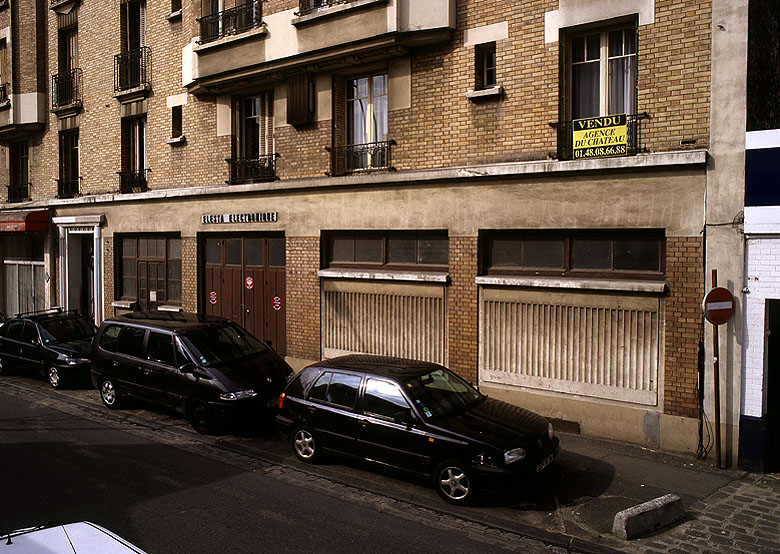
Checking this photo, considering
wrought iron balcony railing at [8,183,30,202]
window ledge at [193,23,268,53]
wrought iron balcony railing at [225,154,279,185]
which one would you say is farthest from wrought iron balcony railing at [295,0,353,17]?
wrought iron balcony railing at [8,183,30,202]

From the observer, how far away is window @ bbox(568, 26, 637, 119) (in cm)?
1064

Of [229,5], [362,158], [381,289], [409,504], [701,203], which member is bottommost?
[409,504]

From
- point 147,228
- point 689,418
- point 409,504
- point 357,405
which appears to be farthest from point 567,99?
point 147,228

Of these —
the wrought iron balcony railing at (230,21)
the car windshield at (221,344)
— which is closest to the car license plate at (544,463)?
the car windshield at (221,344)

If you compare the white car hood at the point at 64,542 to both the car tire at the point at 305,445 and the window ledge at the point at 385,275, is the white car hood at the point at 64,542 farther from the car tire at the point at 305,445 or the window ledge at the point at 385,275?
the window ledge at the point at 385,275

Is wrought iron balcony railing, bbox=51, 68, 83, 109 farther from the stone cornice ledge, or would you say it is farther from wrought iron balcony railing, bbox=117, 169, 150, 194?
the stone cornice ledge

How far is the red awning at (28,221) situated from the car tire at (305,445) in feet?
55.7

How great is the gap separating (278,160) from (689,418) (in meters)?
10.4

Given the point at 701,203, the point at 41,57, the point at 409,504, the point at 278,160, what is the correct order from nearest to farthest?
the point at 409,504 → the point at 701,203 → the point at 278,160 → the point at 41,57

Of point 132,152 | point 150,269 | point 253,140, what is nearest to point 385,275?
point 253,140

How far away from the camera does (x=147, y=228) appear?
1872cm

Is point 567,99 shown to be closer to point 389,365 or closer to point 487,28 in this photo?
point 487,28

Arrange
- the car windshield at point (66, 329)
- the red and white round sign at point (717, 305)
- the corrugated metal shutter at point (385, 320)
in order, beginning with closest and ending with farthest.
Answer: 1. the red and white round sign at point (717, 305)
2. the corrugated metal shutter at point (385, 320)
3. the car windshield at point (66, 329)

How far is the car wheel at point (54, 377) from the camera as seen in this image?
1442 centimetres
